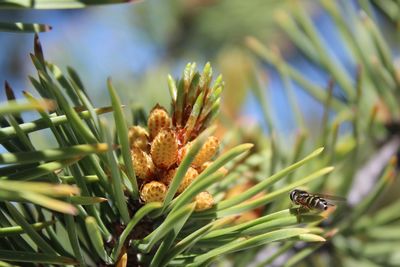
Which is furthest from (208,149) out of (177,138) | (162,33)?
(162,33)

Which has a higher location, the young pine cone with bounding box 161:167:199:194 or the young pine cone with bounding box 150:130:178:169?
the young pine cone with bounding box 150:130:178:169

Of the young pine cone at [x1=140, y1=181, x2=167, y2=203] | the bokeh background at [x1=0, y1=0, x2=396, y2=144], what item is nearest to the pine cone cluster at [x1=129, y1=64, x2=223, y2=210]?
the young pine cone at [x1=140, y1=181, x2=167, y2=203]

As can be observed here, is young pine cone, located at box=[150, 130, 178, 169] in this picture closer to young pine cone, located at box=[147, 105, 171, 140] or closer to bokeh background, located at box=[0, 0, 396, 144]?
young pine cone, located at box=[147, 105, 171, 140]

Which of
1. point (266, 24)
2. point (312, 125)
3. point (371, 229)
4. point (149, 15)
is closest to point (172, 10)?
point (149, 15)

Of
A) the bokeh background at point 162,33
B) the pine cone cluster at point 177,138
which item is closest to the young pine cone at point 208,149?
the pine cone cluster at point 177,138

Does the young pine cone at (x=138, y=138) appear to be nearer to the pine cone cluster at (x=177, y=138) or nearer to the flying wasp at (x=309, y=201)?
the pine cone cluster at (x=177, y=138)

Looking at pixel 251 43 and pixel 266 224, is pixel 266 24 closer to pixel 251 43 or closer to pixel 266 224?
pixel 251 43

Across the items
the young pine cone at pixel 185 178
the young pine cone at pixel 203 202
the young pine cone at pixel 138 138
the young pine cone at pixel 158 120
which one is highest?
the young pine cone at pixel 158 120

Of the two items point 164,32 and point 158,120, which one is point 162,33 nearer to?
point 164,32
